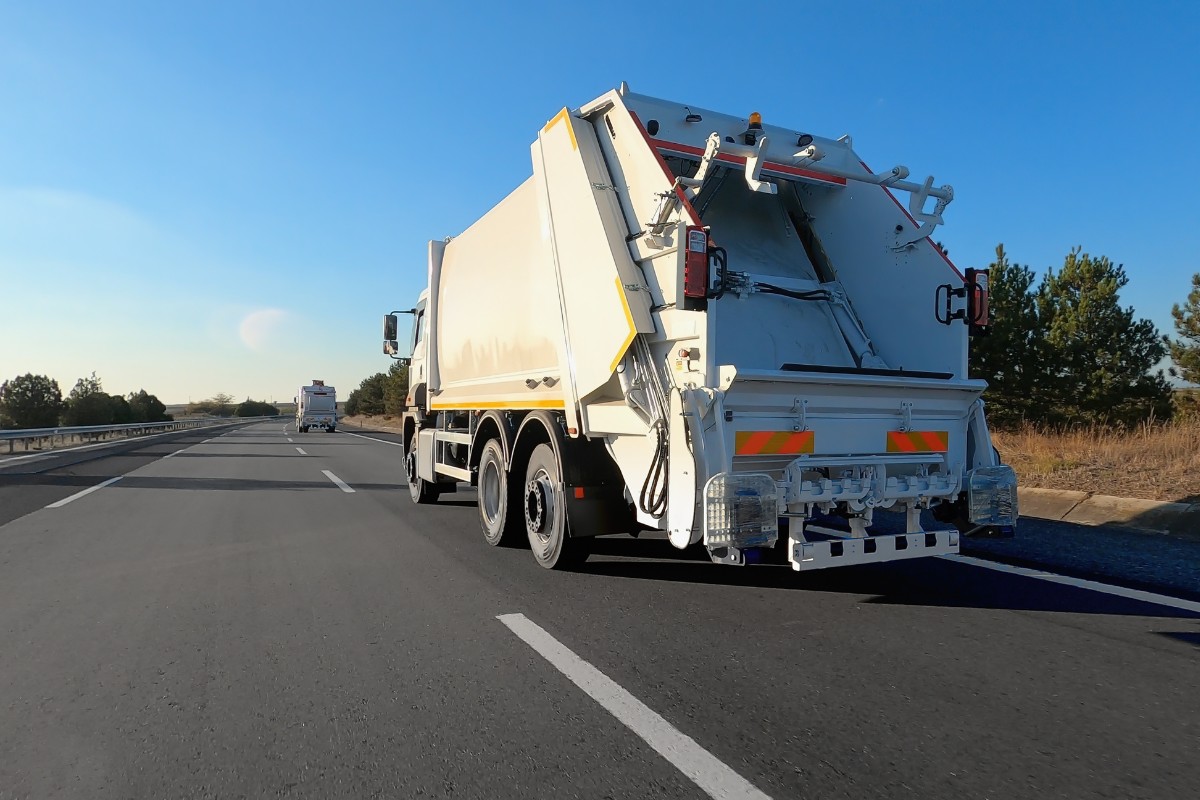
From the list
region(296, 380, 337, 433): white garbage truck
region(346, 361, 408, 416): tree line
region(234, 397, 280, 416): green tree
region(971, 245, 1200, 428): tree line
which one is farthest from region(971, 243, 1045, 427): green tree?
region(234, 397, 280, 416): green tree

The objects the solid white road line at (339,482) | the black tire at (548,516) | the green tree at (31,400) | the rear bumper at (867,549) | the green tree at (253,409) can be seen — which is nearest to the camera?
the rear bumper at (867,549)

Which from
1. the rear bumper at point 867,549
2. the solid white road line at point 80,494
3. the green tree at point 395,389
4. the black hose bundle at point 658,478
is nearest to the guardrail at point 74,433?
the solid white road line at point 80,494

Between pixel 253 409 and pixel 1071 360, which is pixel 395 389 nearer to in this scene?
pixel 1071 360

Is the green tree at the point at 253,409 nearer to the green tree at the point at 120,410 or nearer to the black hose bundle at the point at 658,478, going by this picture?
the green tree at the point at 120,410

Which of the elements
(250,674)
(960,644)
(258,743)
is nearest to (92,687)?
(250,674)

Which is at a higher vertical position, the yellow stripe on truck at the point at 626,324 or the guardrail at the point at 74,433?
the yellow stripe on truck at the point at 626,324

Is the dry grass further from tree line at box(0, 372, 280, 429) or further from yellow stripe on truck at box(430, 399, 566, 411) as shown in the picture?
tree line at box(0, 372, 280, 429)

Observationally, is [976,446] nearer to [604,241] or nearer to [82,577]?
[604,241]

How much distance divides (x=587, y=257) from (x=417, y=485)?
6.32 metres

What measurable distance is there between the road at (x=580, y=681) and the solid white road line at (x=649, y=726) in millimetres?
13

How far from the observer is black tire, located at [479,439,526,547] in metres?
7.36

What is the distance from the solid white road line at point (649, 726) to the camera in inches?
112

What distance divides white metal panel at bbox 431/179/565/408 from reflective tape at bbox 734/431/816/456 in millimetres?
1824

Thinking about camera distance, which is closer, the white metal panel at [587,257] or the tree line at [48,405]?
the white metal panel at [587,257]
